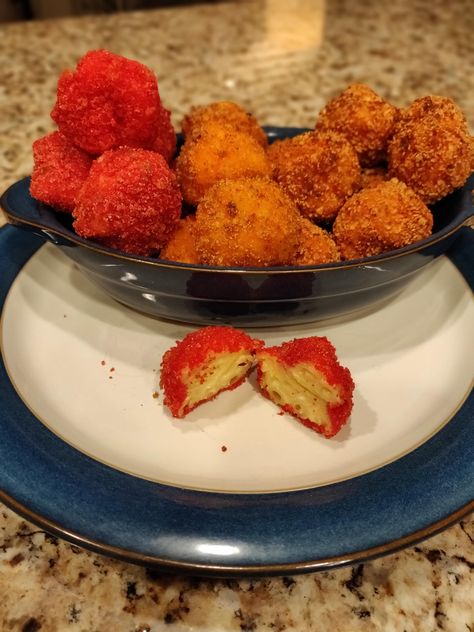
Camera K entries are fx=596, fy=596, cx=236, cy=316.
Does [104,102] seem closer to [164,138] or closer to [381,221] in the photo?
[164,138]

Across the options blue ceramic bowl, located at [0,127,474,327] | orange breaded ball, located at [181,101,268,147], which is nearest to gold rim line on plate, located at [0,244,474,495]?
blue ceramic bowl, located at [0,127,474,327]

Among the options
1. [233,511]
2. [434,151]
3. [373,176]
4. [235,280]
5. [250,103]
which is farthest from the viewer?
[250,103]

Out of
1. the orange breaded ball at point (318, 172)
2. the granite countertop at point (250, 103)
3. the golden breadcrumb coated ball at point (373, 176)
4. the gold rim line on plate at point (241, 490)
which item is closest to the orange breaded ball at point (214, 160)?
the orange breaded ball at point (318, 172)

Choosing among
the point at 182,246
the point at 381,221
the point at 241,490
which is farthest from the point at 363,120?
the point at 241,490

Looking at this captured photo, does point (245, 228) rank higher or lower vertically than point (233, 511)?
higher

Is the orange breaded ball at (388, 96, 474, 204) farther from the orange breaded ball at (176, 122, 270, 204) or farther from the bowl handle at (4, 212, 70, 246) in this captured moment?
the bowl handle at (4, 212, 70, 246)

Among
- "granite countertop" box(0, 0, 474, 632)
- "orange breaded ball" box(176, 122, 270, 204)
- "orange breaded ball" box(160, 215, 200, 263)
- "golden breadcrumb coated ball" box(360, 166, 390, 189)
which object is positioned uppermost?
"orange breaded ball" box(176, 122, 270, 204)
